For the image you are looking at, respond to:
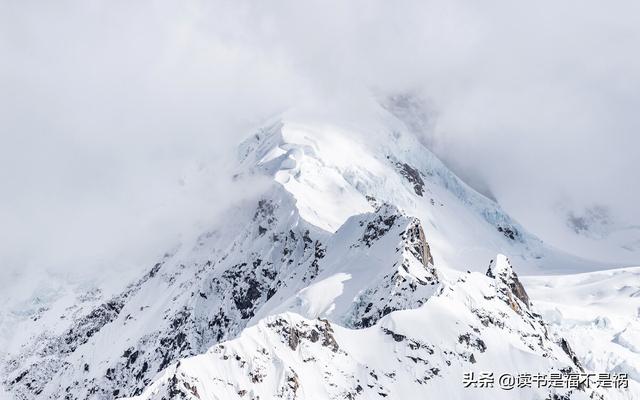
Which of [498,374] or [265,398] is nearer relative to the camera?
[265,398]

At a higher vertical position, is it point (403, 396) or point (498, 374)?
point (498, 374)

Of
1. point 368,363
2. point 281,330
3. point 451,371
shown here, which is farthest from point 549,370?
point 281,330

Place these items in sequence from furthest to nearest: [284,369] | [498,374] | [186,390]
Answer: [498,374]
[284,369]
[186,390]

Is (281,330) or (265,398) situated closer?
(265,398)

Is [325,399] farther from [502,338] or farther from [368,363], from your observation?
[502,338]

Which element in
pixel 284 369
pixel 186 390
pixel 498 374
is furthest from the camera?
pixel 498 374

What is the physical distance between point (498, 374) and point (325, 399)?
3259 centimetres

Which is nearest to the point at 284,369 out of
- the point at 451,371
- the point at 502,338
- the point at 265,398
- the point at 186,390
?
the point at 265,398

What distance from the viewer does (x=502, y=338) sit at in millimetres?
189750

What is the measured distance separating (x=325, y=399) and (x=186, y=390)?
83.3 ft

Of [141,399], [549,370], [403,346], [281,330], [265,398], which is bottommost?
[141,399]

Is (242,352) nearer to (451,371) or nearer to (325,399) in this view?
(325,399)

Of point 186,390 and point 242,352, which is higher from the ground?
point 242,352

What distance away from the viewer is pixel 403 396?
17600 cm
